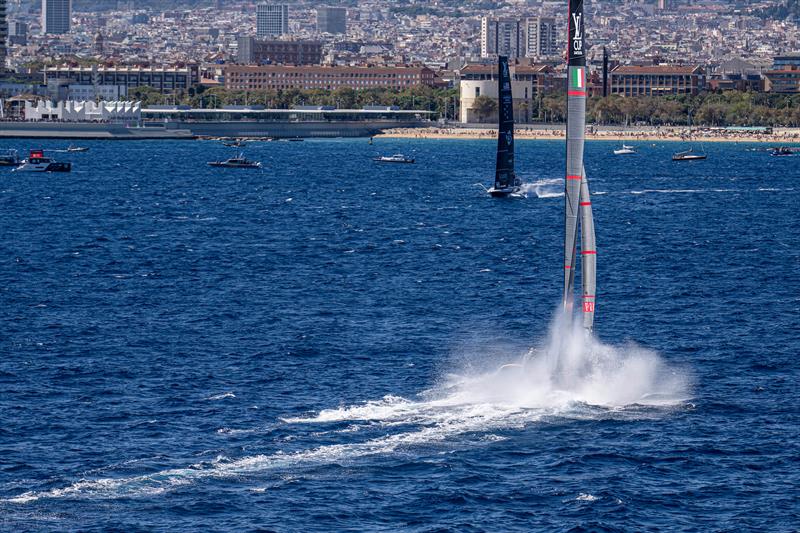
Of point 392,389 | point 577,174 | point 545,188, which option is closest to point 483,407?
point 392,389

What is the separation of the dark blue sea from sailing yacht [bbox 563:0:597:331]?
2.01 m

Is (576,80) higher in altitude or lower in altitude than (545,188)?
higher

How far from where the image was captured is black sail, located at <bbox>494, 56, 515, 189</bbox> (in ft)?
465

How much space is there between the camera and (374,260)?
101 meters

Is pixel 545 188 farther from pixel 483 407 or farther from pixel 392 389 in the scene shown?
pixel 483 407

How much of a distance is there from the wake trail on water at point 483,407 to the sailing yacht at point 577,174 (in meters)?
1.71

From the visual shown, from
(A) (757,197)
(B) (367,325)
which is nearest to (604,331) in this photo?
(B) (367,325)

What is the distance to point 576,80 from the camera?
51.8m

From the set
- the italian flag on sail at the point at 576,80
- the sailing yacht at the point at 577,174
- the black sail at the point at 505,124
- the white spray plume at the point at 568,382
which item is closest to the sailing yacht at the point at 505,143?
the black sail at the point at 505,124

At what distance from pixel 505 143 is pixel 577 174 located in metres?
93.7

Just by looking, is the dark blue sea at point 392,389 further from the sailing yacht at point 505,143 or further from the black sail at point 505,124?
the sailing yacht at point 505,143

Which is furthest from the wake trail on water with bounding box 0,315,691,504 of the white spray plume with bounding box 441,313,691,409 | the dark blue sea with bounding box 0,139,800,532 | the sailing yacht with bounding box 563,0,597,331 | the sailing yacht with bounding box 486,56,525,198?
the sailing yacht with bounding box 486,56,525,198

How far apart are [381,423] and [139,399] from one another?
9.35 m

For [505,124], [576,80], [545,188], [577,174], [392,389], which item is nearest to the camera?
[576,80]
